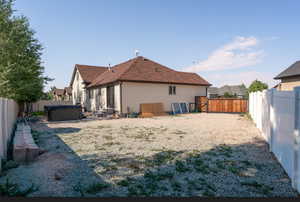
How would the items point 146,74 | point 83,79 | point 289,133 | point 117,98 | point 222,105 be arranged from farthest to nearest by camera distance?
point 83,79 → point 222,105 → point 146,74 → point 117,98 → point 289,133

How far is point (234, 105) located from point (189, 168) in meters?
15.6

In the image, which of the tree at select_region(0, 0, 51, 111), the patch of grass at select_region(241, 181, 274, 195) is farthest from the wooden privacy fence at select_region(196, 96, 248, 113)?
the tree at select_region(0, 0, 51, 111)

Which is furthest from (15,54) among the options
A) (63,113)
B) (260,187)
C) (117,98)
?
(260,187)

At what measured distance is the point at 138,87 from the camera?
51.9 feet

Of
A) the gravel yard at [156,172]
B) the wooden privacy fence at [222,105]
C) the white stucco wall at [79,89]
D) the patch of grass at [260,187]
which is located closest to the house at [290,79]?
the wooden privacy fence at [222,105]

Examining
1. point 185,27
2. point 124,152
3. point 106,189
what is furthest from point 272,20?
point 106,189

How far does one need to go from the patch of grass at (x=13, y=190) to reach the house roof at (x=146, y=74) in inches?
485

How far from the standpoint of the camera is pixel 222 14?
10.5 meters

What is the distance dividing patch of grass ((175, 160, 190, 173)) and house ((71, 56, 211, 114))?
449 inches

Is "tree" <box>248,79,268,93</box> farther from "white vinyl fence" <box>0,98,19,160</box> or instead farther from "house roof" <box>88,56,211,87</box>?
"white vinyl fence" <box>0,98,19,160</box>

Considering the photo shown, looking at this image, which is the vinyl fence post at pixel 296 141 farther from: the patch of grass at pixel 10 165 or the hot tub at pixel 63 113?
the hot tub at pixel 63 113

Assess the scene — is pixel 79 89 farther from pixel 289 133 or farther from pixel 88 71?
pixel 289 133

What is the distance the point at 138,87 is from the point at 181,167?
12629 millimetres

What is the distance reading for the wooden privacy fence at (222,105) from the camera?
1669 centimetres
